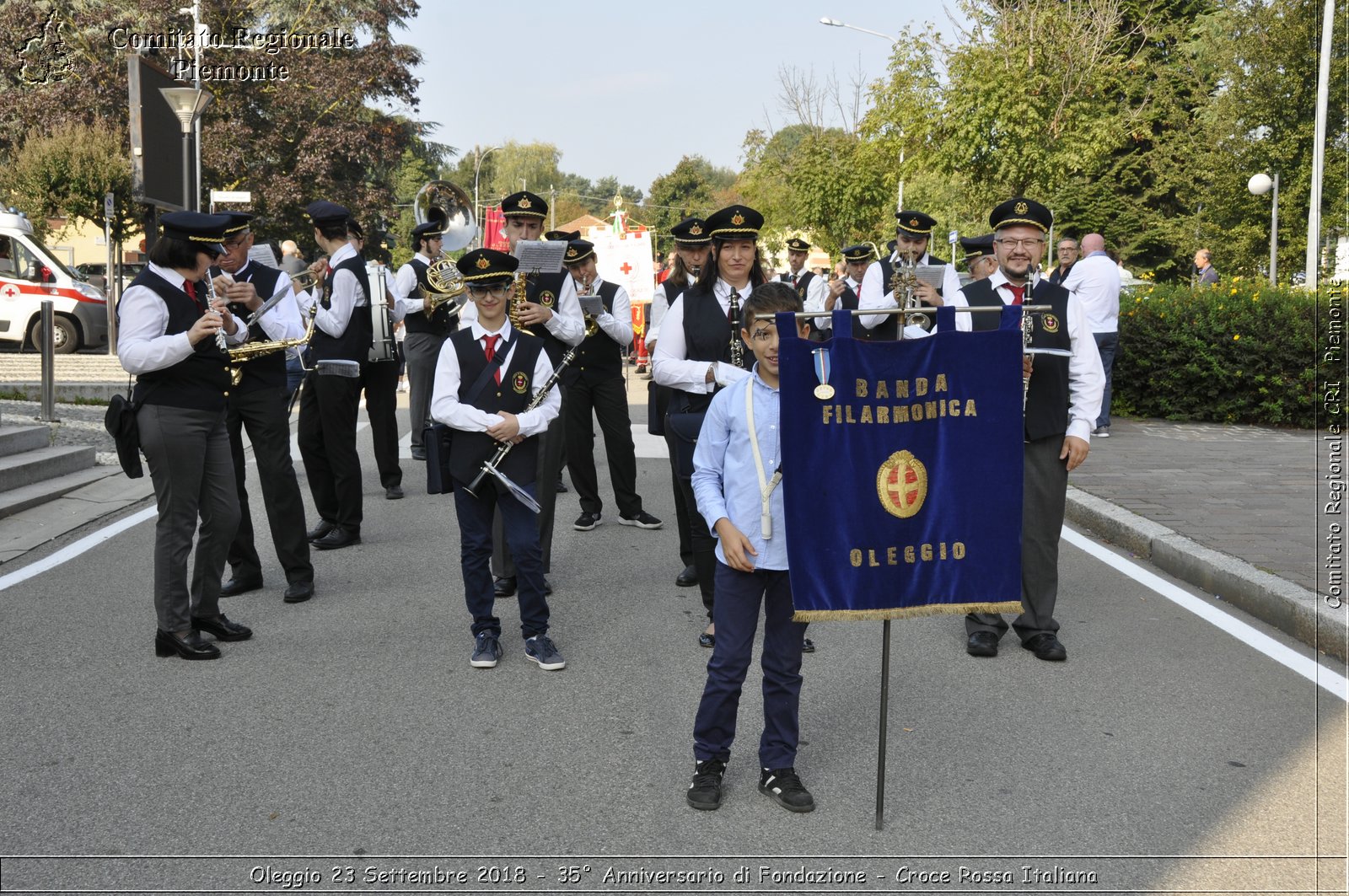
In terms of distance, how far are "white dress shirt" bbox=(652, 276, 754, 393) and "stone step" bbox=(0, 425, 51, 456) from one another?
646 cm

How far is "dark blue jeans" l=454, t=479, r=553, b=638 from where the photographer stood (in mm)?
5965

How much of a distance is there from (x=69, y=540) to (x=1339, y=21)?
20.5 metres

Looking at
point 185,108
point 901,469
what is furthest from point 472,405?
point 185,108

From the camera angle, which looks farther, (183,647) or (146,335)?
(183,647)

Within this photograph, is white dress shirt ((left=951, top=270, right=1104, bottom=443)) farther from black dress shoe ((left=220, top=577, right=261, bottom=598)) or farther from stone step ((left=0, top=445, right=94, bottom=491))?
stone step ((left=0, top=445, right=94, bottom=491))

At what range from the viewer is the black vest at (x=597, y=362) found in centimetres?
911

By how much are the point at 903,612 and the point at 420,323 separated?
830 centimetres

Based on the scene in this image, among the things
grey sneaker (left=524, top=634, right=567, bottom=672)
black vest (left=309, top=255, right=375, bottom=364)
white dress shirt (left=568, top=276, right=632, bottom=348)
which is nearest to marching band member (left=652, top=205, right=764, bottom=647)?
grey sneaker (left=524, top=634, right=567, bottom=672)

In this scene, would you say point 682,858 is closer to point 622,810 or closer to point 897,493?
point 622,810

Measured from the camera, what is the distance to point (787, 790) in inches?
170

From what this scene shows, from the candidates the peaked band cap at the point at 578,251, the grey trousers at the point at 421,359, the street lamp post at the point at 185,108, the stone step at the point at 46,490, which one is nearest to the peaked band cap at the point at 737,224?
the peaked band cap at the point at 578,251

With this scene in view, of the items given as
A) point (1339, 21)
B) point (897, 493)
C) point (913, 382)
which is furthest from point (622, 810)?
point (1339, 21)

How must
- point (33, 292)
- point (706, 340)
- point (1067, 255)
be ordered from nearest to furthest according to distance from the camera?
point (706, 340) < point (1067, 255) < point (33, 292)

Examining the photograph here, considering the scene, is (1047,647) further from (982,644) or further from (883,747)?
(883,747)
